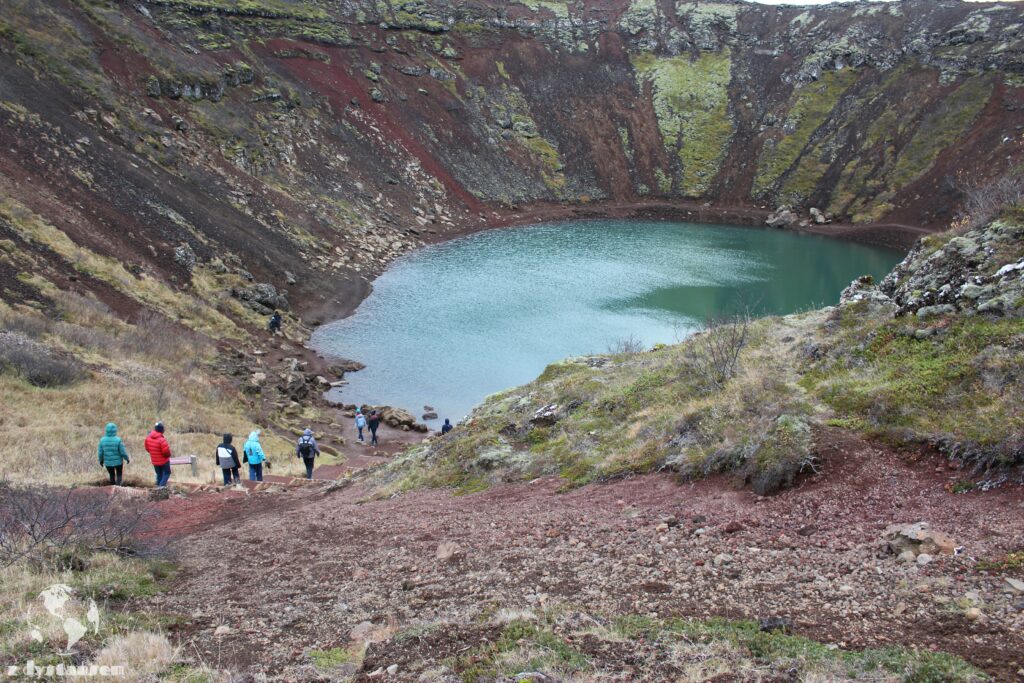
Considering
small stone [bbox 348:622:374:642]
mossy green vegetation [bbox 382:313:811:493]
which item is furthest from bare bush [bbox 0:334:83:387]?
small stone [bbox 348:622:374:642]

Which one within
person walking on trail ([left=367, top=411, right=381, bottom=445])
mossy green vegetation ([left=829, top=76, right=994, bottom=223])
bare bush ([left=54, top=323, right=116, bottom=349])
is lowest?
person walking on trail ([left=367, top=411, right=381, bottom=445])

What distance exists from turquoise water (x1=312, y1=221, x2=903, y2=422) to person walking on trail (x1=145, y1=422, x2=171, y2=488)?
16246mm

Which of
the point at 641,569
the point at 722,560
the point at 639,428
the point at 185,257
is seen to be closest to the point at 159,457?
the point at 639,428

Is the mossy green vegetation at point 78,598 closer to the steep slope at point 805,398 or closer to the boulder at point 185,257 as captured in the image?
the steep slope at point 805,398

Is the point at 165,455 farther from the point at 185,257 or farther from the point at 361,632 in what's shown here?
the point at 185,257

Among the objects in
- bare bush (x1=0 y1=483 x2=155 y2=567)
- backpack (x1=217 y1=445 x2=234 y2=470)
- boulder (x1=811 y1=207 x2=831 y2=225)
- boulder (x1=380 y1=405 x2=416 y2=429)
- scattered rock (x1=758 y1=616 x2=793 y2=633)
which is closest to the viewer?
scattered rock (x1=758 y1=616 x2=793 y2=633)

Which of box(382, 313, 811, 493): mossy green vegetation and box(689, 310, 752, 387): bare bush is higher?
box(689, 310, 752, 387): bare bush

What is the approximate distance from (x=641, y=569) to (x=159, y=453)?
13.2 metres

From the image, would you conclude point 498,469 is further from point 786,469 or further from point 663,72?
point 663,72

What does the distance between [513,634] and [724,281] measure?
167 ft

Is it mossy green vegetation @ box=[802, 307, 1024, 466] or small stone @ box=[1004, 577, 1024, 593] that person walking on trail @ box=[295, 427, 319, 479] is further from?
small stone @ box=[1004, 577, 1024, 593]

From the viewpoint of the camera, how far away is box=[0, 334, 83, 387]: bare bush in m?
22.1

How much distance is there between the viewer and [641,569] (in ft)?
28.2

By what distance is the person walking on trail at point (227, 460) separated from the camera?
60.8 ft
